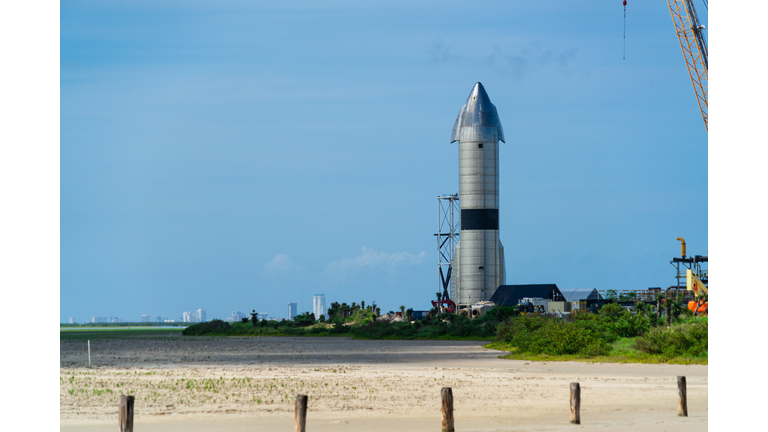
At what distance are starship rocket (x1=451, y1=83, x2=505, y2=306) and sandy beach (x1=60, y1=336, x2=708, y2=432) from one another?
51178 mm

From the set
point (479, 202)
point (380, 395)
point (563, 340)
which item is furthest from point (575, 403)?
point (479, 202)

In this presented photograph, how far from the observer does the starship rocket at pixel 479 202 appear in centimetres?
9456

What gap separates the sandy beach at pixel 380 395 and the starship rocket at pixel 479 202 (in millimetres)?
51178

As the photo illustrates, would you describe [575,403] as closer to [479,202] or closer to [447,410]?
[447,410]

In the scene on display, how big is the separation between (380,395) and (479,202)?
222 feet

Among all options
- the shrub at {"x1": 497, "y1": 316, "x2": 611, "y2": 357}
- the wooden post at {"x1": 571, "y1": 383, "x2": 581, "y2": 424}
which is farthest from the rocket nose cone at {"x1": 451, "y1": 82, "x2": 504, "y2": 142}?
the wooden post at {"x1": 571, "y1": 383, "x2": 581, "y2": 424}

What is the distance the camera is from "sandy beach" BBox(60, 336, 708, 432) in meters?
22.4

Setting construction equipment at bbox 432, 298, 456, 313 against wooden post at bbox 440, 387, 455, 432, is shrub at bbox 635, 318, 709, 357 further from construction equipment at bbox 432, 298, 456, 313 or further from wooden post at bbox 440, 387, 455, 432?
construction equipment at bbox 432, 298, 456, 313

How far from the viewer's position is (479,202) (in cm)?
9488

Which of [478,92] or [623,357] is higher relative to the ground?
[478,92]

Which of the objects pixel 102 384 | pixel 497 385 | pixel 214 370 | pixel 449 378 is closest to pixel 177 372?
pixel 214 370

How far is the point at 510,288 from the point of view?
94.6 metres

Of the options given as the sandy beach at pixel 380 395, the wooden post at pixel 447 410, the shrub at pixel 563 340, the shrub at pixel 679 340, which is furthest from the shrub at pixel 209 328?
the wooden post at pixel 447 410

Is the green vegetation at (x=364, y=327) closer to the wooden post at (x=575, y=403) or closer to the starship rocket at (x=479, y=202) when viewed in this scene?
the starship rocket at (x=479, y=202)
